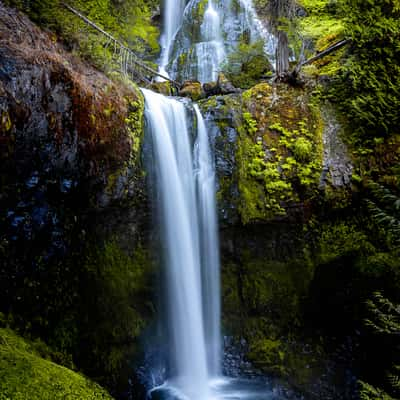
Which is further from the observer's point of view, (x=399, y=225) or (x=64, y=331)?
(x=64, y=331)

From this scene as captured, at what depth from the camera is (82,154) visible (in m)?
4.59

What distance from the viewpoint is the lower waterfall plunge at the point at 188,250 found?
5758mm

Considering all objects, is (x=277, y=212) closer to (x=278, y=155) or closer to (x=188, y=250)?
(x=278, y=155)

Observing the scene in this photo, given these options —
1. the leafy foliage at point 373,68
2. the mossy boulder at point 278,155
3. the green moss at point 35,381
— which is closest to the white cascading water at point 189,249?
the mossy boulder at point 278,155

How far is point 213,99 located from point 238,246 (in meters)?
3.01

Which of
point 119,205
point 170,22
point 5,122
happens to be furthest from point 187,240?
point 170,22

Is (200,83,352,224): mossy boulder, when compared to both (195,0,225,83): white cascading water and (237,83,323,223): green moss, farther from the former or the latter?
(195,0,225,83): white cascading water

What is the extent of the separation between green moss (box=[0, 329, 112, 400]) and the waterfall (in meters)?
3.15

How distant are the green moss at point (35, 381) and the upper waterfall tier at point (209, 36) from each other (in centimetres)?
1110

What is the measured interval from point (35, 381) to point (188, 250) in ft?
12.7

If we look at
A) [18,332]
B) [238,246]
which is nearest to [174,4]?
[238,246]

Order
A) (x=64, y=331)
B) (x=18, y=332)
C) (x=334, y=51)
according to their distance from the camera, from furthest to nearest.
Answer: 1. (x=334, y=51)
2. (x=64, y=331)
3. (x=18, y=332)

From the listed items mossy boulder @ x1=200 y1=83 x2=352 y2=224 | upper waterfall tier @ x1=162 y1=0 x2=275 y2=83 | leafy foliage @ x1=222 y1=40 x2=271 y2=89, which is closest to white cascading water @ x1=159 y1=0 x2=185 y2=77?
upper waterfall tier @ x1=162 y1=0 x2=275 y2=83

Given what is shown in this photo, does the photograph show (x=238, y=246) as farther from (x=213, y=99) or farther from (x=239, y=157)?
(x=213, y=99)
